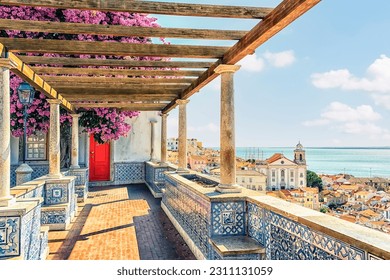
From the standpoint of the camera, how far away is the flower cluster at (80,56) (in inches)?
360

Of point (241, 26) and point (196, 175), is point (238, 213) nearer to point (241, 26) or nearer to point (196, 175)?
point (241, 26)

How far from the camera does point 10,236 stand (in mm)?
3680

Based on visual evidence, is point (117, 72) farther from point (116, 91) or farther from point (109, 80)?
point (116, 91)

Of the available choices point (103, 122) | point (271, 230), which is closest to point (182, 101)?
point (103, 122)

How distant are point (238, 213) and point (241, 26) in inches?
99.2

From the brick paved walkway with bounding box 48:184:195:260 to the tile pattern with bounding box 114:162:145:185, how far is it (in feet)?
17.1

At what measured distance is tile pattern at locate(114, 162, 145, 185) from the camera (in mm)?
14859

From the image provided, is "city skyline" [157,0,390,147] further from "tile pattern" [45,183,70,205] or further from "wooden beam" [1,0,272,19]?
"tile pattern" [45,183,70,205]

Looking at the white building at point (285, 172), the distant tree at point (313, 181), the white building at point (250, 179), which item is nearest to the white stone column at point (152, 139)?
the white building at point (250, 179)

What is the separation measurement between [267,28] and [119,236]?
4.73 meters

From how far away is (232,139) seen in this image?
193 inches
